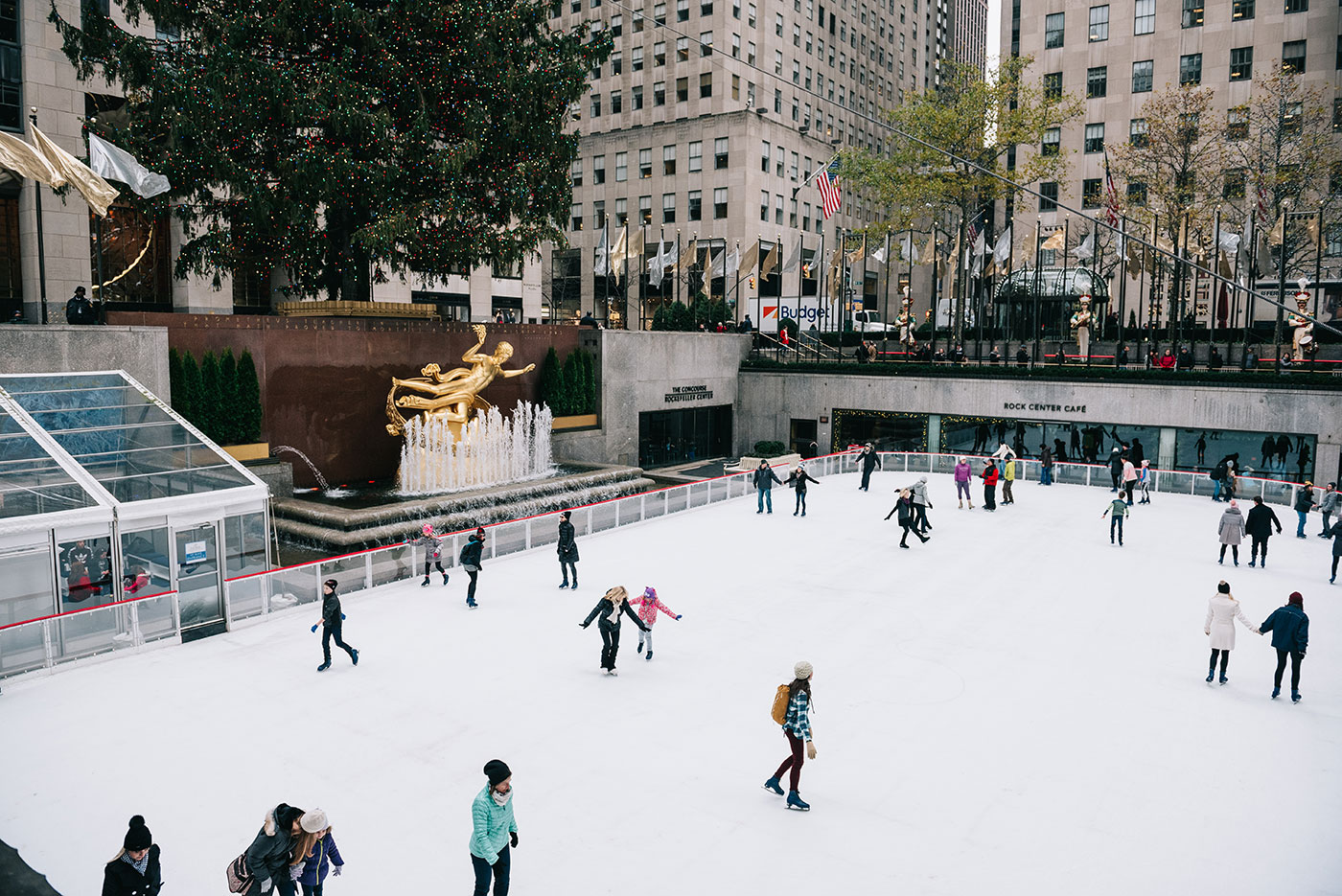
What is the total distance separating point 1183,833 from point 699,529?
1440 centimetres

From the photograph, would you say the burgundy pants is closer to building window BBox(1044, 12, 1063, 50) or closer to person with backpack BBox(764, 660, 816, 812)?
person with backpack BBox(764, 660, 816, 812)

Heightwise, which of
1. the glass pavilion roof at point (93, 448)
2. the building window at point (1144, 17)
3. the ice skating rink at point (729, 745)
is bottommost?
the ice skating rink at point (729, 745)

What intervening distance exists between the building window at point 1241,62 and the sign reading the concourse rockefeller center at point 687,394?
39153 mm

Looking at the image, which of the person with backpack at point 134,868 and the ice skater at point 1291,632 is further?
the ice skater at point 1291,632

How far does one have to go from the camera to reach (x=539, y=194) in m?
28.2

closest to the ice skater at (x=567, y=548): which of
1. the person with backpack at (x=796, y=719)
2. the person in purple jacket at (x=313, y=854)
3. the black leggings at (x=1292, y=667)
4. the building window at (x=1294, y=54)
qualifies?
the person with backpack at (x=796, y=719)

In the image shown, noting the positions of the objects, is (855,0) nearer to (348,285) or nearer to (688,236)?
(688,236)

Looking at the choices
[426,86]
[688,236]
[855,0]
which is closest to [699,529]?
[426,86]

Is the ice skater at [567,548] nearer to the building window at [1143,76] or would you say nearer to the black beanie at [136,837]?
the black beanie at [136,837]

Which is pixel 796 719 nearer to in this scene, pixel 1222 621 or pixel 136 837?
pixel 136 837

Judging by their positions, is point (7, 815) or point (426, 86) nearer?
point (7, 815)

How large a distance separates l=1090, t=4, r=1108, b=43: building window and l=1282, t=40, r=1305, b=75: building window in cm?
966

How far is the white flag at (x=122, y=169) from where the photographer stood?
19.4 metres

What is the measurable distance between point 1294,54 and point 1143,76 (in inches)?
299
